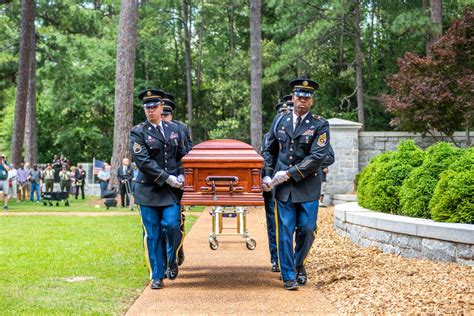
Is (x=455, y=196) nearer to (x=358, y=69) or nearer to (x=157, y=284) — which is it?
(x=157, y=284)

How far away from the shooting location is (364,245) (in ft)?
35.7

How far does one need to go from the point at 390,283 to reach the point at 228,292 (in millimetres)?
1519

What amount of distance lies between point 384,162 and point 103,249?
4200 millimetres

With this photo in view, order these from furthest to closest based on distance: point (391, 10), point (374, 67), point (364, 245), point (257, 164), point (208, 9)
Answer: point (208, 9)
point (374, 67)
point (391, 10)
point (364, 245)
point (257, 164)

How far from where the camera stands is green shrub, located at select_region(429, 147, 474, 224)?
29.2 feet

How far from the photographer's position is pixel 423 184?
33.1ft

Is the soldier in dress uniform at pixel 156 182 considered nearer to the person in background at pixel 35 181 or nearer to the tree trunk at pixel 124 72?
the tree trunk at pixel 124 72

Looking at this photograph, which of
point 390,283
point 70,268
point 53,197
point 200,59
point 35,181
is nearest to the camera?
point 390,283


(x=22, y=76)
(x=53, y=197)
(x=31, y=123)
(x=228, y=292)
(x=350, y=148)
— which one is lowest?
(x=228, y=292)

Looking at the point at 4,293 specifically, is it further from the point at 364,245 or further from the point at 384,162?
the point at 384,162

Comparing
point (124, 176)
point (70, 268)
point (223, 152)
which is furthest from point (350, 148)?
point (223, 152)

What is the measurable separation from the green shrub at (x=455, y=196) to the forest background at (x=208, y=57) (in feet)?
56.4

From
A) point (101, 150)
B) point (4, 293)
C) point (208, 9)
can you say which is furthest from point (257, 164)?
point (101, 150)

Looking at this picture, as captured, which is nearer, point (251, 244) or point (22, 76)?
point (251, 244)
